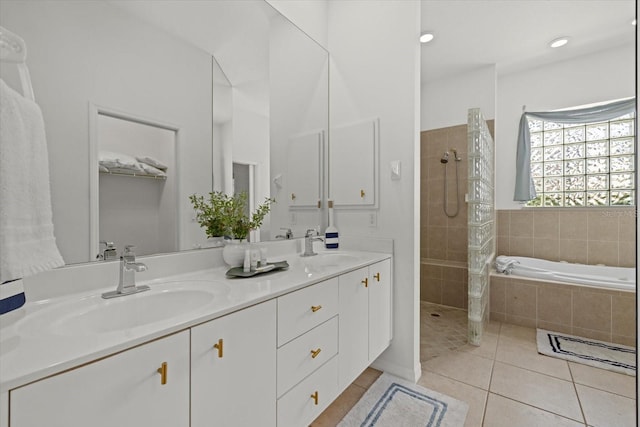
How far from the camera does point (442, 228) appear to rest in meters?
3.44

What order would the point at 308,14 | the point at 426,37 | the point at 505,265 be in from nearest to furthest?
the point at 308,14 < the point at 426,37 < the point at 505,265

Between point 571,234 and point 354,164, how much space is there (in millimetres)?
2679

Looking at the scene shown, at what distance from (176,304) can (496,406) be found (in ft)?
5.86

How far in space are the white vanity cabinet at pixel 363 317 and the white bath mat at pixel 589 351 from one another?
142 centimetres

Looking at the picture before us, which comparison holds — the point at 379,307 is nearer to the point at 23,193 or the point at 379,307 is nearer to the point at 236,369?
the point at 236,369

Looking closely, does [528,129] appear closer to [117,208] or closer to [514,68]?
[514,68]

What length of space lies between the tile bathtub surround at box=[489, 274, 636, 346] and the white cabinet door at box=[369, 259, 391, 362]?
63.4 inches

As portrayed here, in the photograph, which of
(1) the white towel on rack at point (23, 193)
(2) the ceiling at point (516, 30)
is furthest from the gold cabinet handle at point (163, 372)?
(2) the ceiling at point (516, 30)

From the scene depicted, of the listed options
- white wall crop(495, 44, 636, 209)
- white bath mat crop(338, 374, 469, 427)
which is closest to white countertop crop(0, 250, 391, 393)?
white bath mat crop(338, 374, 469, 427)

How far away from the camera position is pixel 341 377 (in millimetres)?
1446

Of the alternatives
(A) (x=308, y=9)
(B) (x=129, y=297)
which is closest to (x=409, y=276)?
(B) (x=129, y=297)

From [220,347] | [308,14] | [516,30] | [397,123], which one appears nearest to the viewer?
[220,347]

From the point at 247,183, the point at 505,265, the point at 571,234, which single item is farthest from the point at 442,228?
the point at 247,183

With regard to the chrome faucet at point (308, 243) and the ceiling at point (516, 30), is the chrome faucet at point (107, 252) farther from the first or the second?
the ceiling at point (516, 30)
